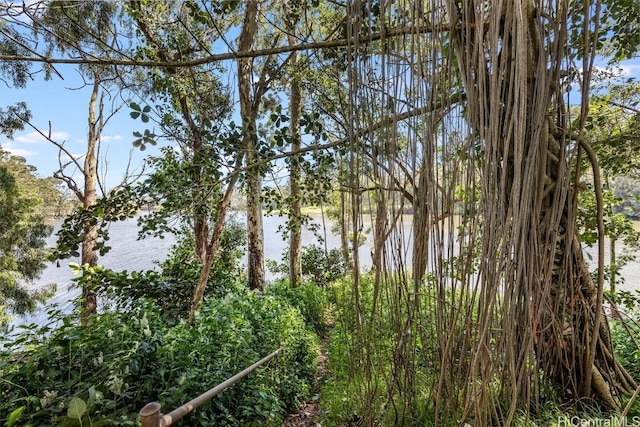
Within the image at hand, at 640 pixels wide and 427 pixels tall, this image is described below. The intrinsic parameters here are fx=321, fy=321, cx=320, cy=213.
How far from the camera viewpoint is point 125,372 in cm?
122

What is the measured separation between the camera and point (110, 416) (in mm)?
1115

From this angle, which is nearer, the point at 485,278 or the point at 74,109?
the point at 485,278

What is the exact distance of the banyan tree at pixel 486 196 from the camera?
2.24 ft

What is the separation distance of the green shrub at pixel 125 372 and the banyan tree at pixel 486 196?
0.88 m

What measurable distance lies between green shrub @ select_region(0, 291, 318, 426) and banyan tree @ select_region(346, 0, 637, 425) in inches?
34.5

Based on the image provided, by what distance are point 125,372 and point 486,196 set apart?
1373mm

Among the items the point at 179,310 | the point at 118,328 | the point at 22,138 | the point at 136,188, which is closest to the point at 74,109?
the point at 22,138

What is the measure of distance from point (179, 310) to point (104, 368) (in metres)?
1.86

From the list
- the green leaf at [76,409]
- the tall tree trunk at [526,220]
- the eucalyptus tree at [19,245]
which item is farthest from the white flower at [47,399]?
the eucalyptus tree at [19,245]

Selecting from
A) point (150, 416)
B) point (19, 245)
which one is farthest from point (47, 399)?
point (19, 245)

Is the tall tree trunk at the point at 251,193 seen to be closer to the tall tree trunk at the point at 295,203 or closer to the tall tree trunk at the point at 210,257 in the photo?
the tall tree trunk at the point at 210,257

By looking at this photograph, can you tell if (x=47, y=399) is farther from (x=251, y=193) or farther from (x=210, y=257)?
(x=251, y=193)

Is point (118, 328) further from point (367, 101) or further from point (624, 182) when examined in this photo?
point (624, 182)

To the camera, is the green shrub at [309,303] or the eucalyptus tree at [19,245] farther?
the eucalyptus tree at [19,245]
